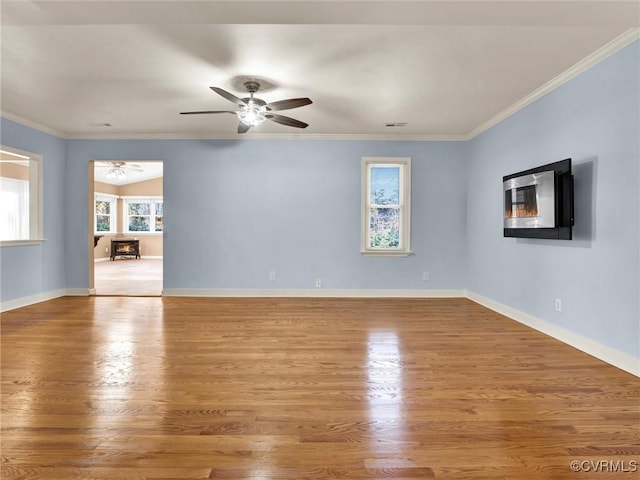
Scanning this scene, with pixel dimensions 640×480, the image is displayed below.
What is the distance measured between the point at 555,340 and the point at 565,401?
4.80 feet

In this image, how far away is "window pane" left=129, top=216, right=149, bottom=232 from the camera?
40.7 feet

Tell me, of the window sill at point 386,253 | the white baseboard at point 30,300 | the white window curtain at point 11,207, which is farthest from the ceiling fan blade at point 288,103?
the white window curtain at point 11,207

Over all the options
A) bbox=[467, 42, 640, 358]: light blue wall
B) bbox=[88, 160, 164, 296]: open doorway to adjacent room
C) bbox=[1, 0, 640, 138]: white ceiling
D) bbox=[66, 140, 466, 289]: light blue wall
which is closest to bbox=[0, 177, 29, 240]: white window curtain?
bbox=[66, 140, 466, 289]: light blue wall

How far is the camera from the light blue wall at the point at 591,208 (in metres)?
2.56

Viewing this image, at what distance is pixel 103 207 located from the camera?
458 inches

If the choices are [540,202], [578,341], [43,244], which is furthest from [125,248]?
[578,341]

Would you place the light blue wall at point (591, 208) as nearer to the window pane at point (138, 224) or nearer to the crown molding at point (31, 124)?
the crown molding at point (31, 124)

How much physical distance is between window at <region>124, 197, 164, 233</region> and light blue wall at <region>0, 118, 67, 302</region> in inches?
287

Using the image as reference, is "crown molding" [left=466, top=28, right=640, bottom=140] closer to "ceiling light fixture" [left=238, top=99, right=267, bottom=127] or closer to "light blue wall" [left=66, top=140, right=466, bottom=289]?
"light blue wall" [left=66, top=140, right=466, bottom=289]

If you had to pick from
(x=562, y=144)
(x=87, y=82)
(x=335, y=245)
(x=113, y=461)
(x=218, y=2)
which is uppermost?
(x=87, y=82)

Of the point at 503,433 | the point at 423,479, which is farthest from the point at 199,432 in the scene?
the point at 503,433

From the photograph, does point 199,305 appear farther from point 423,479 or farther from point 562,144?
point 562,144

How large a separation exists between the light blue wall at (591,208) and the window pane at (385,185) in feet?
5.71

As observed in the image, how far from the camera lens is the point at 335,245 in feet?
17.9
